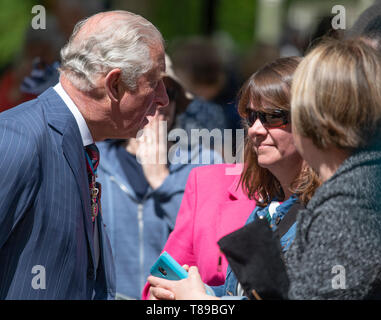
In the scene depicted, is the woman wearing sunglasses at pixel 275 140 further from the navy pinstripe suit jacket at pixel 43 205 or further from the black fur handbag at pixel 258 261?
the navy pinstripe suit jacket at pixel 43 205

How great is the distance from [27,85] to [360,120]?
126 inches

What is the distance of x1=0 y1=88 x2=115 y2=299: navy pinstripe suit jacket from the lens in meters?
2.04

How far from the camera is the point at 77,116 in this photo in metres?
2.30

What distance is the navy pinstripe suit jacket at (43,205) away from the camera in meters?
2.04

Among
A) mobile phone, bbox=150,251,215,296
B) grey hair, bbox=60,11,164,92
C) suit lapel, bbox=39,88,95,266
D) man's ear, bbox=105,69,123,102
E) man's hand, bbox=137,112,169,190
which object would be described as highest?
grey hair, bbox=60,11,164,92

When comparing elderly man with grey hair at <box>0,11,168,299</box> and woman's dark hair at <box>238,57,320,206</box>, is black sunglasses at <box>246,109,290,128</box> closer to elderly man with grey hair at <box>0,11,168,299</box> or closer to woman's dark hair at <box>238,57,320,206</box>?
woman's dark hair at <box>238,57,320,206</box>

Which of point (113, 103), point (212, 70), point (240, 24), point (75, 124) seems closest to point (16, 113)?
point (75, 124)

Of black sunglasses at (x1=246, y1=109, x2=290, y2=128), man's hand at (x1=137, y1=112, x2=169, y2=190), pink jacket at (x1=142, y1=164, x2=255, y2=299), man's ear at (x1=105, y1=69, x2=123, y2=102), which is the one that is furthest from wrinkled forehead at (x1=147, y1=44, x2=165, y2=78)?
man's hand at (x1=137, y1=112, x2=169, y2=190)

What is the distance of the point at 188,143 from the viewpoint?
3.78 m

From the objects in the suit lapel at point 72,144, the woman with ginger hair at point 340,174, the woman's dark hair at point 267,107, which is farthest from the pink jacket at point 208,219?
the woman with ginger hair at point 340,174

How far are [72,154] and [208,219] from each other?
29.3 inches

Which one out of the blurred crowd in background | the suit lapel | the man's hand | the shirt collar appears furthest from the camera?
the blurred crowd in background

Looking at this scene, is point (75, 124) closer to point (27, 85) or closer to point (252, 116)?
point (252, 116)

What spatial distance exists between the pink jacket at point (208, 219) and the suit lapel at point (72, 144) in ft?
1.57
